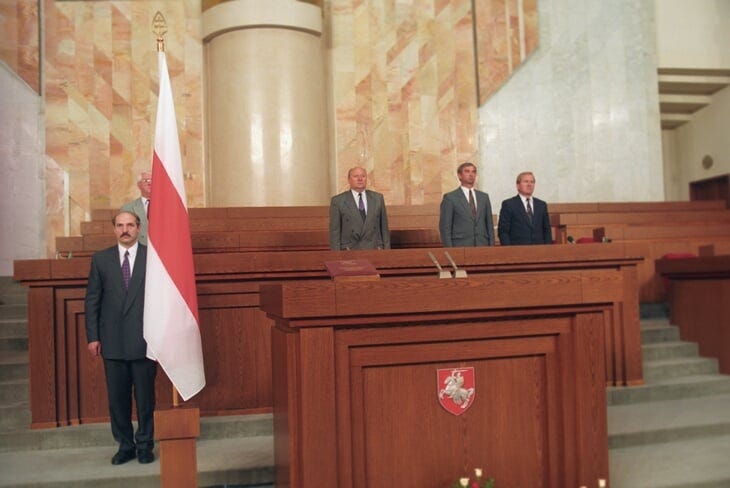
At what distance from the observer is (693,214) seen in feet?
32.5

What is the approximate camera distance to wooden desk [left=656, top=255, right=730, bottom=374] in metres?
6.61

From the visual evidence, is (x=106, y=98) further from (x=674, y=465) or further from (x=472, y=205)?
(x=674, y=465)

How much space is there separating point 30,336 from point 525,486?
339 centimetres

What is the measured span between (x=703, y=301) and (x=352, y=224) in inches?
128

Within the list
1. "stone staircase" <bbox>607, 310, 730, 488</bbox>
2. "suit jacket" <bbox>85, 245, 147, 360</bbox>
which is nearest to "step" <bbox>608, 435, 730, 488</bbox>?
"stone staircase" <bbox>607, 310, 730, 488</bbox>

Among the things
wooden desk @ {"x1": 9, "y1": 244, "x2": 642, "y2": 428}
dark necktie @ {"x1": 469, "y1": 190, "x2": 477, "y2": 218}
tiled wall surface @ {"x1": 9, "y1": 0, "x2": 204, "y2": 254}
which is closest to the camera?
wooden desk @ {"x1": 9, "y1": 244, "x2": 642, "y2": 428}

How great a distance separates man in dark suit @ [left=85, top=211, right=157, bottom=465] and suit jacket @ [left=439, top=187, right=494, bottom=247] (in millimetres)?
2667

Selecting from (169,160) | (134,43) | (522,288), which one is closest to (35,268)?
(169,160)

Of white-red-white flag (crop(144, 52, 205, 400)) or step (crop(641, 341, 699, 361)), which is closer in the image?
white-red-white flag (crop(144, 52, 205, 400))

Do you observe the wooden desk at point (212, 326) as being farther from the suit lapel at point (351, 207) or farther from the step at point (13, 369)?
the suit lapel at point (351, 207)

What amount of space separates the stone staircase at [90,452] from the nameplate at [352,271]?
1.39 metres

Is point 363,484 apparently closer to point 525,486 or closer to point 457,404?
point 457,404

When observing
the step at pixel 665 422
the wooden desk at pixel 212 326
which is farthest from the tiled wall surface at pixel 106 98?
the step at pixel 665 422

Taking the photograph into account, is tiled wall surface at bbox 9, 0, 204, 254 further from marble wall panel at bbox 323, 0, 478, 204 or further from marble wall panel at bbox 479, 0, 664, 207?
marble wall panel at bbox 479, 0, 664, 207
